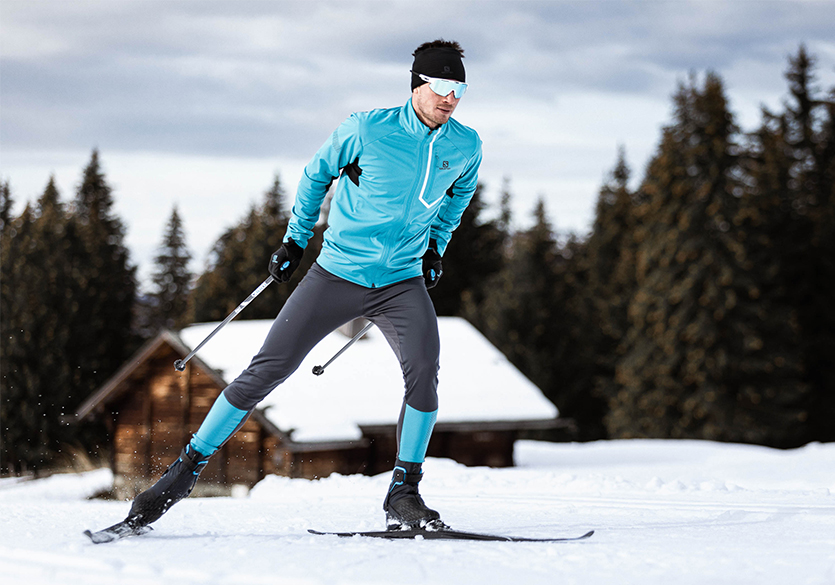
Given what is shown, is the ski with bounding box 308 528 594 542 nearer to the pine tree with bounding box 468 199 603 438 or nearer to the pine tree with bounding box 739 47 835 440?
the pine tree with bounding box 739 47 835 440

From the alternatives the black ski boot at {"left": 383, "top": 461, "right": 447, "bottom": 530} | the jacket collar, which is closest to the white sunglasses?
the jacket collar

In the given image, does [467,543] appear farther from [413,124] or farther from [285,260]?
[413,124]

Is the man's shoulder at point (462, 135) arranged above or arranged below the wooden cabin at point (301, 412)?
above

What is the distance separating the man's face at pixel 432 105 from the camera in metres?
3.24

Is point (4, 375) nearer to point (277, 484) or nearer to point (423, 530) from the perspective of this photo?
point (277, 484)

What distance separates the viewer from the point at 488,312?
31781 millimetres

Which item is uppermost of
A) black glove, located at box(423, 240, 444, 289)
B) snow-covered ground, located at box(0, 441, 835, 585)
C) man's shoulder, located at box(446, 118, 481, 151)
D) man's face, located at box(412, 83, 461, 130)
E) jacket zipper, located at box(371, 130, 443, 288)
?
man's face, located at box(412, 83, 461, 130)

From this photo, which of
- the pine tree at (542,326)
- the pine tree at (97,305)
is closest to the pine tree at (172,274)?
the pine tree at (97,305)

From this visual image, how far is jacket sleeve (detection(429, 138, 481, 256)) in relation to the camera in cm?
354

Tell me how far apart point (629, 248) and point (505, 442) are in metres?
17.6

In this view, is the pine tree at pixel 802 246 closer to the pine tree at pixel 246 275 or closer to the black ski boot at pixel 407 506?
the pine tree at pixel 246 275

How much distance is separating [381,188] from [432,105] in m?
0.39

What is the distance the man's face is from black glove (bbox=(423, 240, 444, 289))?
0.63m

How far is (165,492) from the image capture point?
122 inches
